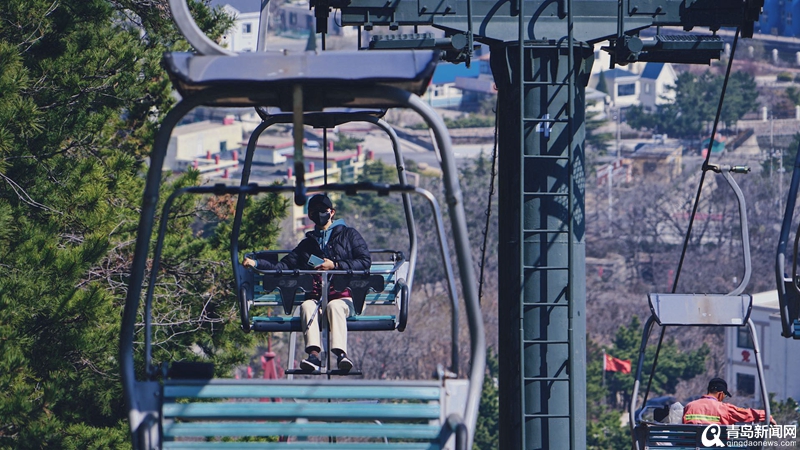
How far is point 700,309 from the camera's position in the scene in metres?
9.50

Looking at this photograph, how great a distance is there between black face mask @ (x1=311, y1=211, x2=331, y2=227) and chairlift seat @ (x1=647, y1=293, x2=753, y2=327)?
72.7 inches

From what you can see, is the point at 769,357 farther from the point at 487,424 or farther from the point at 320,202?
the point at 320,202

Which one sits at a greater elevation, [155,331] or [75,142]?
[75,142]

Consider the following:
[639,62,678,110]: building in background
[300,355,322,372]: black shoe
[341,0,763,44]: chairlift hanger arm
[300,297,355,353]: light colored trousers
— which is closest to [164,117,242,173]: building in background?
[639,62,678,110]: building in background

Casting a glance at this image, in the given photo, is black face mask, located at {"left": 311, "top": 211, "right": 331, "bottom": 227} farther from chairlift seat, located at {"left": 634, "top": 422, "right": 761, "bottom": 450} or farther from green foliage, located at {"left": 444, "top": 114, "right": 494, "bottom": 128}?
green foliage, located at {"left": 444, "top": 114, "right": 494, "bottom": 128}

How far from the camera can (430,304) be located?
68.4 metres

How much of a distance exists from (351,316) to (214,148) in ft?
297

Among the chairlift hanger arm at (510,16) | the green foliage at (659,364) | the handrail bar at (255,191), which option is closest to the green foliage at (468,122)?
the green foliage at (659,364)

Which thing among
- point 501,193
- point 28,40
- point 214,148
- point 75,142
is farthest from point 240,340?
point 214,148

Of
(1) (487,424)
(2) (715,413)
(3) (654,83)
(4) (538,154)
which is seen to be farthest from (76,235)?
(3) (654,83)

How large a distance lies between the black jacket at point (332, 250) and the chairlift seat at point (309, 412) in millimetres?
3063

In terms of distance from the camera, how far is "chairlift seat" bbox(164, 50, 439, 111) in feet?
18.2

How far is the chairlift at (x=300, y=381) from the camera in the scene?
557 centimetres

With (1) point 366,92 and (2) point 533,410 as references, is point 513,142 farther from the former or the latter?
(1) point 366,92
